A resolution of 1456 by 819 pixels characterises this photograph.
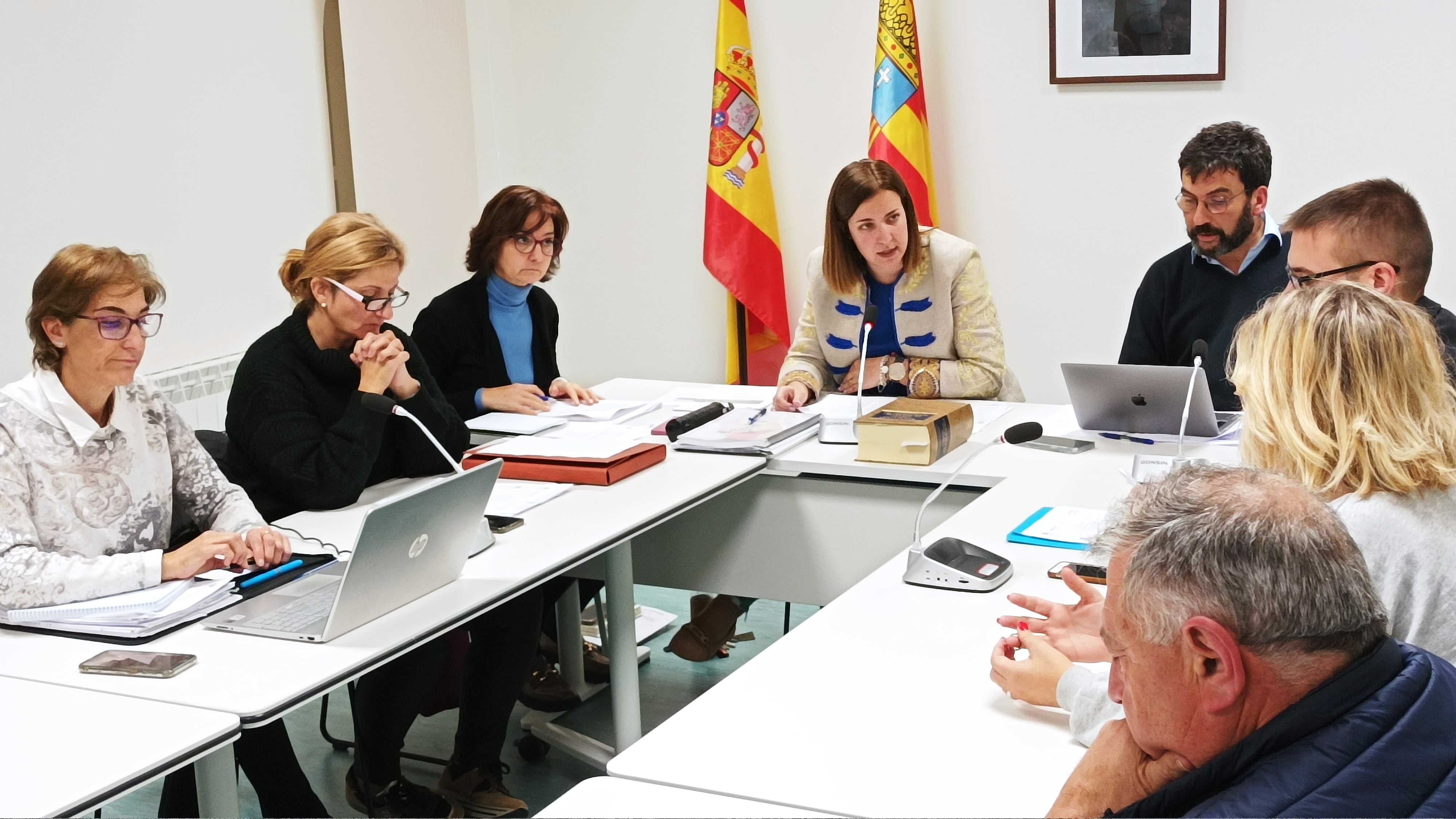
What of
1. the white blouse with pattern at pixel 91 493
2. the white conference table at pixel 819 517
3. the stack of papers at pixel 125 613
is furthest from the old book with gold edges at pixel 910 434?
the stack of papers at pixel 125 613

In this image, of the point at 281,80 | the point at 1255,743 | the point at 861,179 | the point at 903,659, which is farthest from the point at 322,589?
the point at 281,80

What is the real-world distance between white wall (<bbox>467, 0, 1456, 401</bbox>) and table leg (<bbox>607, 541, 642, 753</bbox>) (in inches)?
97.8

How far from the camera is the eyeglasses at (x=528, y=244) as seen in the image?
3.51 metres

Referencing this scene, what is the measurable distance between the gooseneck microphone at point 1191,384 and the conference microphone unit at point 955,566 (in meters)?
0.56

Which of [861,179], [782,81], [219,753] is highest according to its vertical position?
[782,81]

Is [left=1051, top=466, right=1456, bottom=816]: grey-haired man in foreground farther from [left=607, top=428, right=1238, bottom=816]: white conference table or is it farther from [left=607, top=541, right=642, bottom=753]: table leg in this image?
[left=607, top=541, right=642, bottom=753]: table leg

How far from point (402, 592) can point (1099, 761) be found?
1.18 metres

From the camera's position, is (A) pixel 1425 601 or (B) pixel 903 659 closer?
(A) pixel 1425 601

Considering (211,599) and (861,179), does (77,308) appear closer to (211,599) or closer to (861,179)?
(211,599)

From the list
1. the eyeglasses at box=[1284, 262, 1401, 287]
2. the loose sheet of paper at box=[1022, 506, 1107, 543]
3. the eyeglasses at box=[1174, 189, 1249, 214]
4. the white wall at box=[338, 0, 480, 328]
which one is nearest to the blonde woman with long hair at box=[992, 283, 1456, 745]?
the loose sheet of paper at box=[1022, 506, 1107, 543]

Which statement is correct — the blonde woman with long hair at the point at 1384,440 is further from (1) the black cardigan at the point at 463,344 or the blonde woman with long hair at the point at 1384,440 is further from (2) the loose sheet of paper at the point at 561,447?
(1) the black cardigan at the point at 463,344

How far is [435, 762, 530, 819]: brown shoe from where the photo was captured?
2.72 m

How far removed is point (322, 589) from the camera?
2082 millimetres

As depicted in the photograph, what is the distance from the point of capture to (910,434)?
2760 mm
